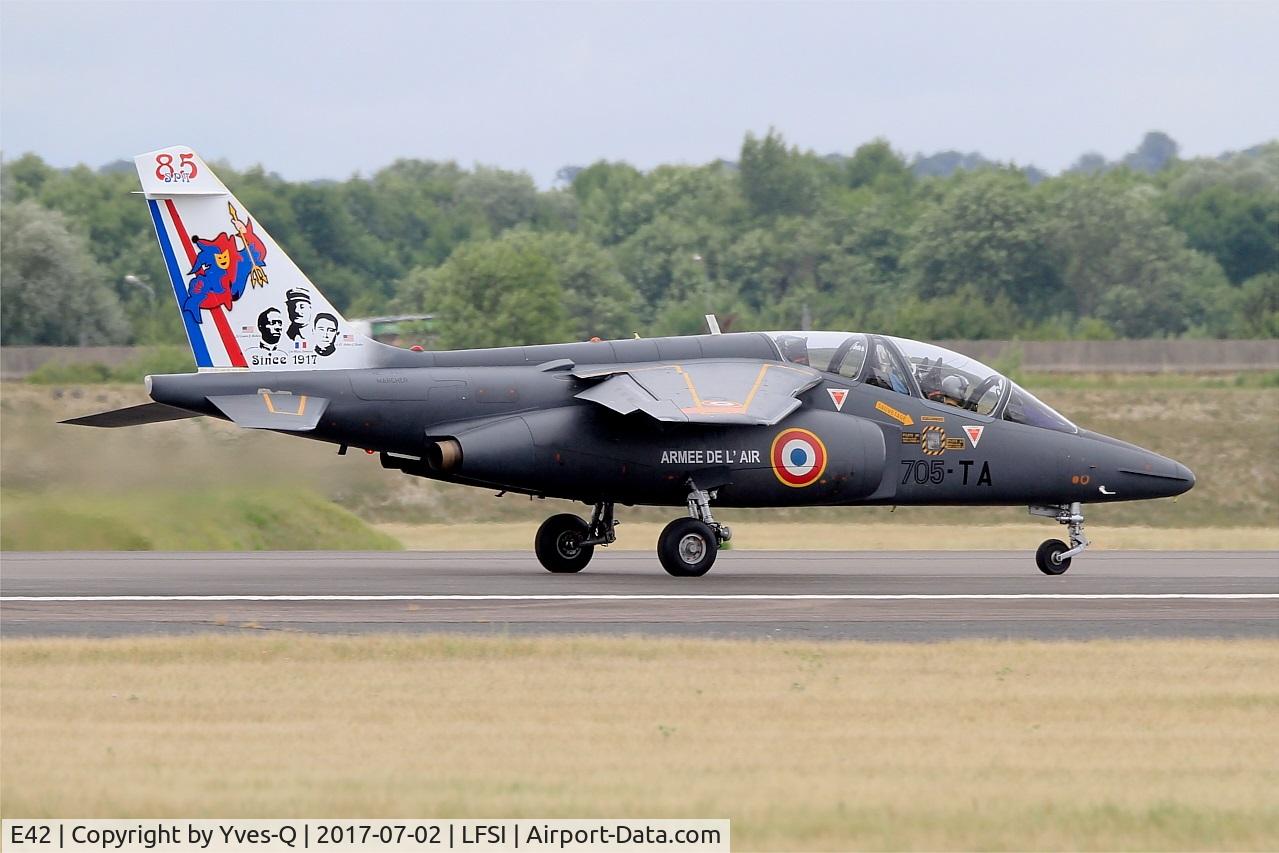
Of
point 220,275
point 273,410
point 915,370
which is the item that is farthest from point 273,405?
point 915,370

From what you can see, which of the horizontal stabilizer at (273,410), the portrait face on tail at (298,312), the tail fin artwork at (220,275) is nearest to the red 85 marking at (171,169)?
the tail fin artwork at (220,275)

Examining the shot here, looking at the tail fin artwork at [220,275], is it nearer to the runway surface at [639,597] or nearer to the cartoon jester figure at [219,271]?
the cartoon jester figure at [219,271]

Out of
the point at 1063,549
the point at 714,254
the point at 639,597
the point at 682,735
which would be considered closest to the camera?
the point at 682,735

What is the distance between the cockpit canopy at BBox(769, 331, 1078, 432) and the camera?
21812mm

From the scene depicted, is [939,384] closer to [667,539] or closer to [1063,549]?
[1063,549]

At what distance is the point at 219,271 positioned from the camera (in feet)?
67.0

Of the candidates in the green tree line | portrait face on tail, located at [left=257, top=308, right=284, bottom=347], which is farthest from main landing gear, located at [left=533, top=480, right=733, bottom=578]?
the green tree line

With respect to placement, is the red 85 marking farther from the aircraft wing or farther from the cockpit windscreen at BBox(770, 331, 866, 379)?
the cockpit windscreen at BBox(770, 331, 866, 379)

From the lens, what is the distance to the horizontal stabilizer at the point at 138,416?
2084cm

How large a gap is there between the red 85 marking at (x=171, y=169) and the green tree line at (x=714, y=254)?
4389 cm

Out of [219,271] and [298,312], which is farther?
[298,312]

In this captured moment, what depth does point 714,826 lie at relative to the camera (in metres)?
8.14

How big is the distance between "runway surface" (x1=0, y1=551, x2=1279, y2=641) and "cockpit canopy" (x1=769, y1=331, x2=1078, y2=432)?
2.13m

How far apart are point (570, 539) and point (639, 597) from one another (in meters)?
3.66
